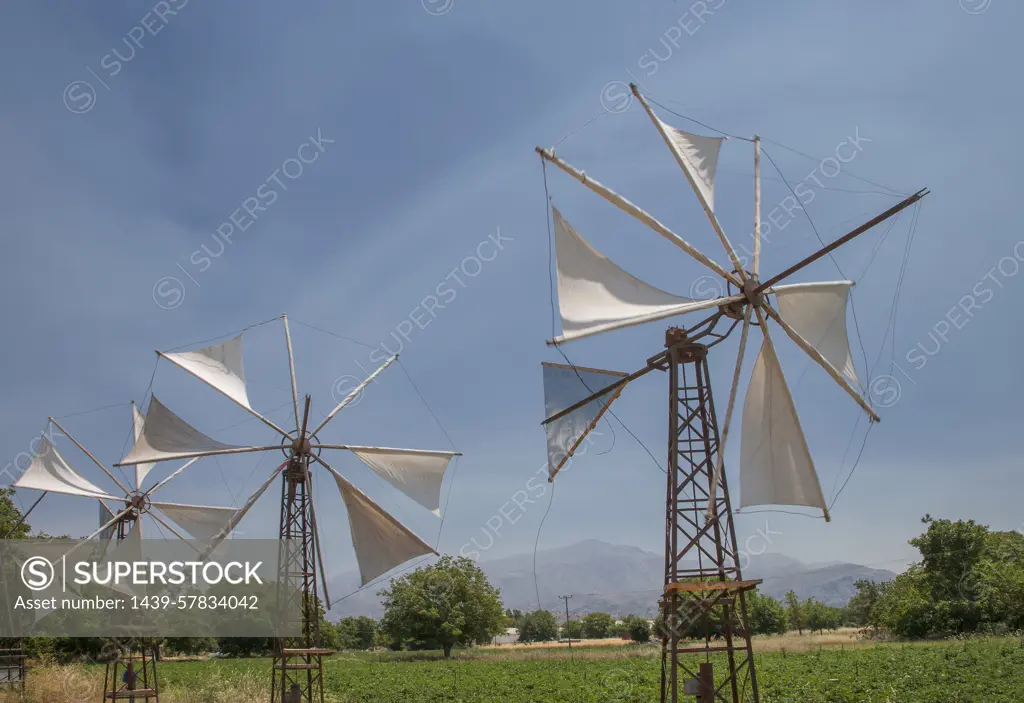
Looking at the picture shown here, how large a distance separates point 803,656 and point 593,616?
66.7 meters

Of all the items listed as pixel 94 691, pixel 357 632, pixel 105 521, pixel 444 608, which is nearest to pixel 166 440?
pixel 105 521

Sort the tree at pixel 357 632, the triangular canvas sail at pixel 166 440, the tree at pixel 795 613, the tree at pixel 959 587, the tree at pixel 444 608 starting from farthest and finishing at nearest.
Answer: the tree at pixel 357 632 < the tree at pixel 795 613 < the tree at pixel 444 608 < the tree at pixel 959 587 < the triangular canvas sail at pixel 166 440

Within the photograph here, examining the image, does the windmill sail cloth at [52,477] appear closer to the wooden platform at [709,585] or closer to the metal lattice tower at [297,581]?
the metal lattice tower at [297,581]

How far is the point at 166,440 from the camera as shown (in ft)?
70.2

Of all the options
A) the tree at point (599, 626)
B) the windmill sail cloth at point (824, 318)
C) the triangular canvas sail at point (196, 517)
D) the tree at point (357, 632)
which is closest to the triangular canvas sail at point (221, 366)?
the triangular canvas sail at point (196, 517)

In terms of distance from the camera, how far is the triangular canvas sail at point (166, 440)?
2128 centimetres

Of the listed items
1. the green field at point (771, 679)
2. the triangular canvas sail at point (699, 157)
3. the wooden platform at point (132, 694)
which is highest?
the triangular canvas sail at point (699, 157)

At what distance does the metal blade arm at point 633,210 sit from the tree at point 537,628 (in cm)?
9977

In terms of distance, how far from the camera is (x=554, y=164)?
14.4m

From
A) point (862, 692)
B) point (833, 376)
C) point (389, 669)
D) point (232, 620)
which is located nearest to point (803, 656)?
point (862, 692)

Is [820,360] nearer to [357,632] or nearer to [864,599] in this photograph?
[864,599]

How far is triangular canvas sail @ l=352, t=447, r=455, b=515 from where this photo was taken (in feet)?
72.8

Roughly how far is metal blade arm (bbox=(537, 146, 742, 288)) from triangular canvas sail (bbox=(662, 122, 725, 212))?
39.6 inches

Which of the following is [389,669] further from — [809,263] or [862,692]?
[809,263]
